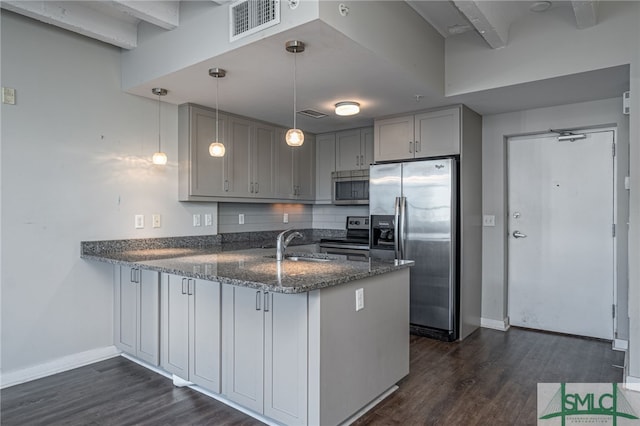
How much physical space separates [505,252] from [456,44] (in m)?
2.17

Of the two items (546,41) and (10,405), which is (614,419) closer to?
(546,41)

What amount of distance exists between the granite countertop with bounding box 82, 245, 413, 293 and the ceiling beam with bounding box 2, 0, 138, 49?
5.58 ft

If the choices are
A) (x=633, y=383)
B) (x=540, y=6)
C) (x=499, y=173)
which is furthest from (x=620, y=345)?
(x=540, y=6)

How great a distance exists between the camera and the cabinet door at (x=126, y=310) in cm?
307

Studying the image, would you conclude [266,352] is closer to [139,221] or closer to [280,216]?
[139,221]

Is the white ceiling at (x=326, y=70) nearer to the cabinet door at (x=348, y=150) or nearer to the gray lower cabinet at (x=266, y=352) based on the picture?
the cabinet door at (x=348, y=150)

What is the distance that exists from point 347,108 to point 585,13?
6.13ft

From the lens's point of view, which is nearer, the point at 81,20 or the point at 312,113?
the point at 81,20

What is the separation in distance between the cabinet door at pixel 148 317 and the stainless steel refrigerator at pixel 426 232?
224cm

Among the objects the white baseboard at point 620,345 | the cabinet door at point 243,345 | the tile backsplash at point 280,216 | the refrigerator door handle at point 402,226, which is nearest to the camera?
the cabinet door at point 243,345

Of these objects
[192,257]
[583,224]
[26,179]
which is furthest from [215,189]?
[583,224]

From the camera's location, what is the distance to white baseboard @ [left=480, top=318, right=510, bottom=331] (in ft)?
13.4

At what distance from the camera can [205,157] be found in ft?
12.5

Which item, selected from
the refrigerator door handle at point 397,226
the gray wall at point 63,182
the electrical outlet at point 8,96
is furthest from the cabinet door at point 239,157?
the electrical outlet at point 8,96
